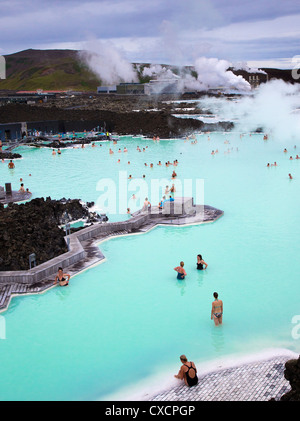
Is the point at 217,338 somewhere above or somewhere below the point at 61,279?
below

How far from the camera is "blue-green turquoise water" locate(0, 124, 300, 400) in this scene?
9.33 meters

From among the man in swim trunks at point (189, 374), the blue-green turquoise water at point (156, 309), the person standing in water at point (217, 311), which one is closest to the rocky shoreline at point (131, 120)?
the blue-green turquoise water at point (156, 309)

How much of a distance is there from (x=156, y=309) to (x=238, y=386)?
3.93 m

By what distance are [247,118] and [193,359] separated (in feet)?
182

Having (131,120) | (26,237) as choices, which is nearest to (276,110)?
(131,120)

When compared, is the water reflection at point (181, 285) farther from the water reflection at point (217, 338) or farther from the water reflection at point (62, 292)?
the water reflection at point (62, 292)

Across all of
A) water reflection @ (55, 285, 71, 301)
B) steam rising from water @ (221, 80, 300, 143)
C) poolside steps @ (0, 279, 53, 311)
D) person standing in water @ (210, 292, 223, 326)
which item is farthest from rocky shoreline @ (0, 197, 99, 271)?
steam rising from water @ (221, 80, 300, 143)

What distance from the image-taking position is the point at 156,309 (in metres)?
11.9

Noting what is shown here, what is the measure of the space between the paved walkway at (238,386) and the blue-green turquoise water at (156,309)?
0.80m

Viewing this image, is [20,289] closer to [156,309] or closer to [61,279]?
[61,279]

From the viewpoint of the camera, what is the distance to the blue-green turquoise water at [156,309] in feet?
30.6

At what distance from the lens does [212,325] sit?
10.9 meters

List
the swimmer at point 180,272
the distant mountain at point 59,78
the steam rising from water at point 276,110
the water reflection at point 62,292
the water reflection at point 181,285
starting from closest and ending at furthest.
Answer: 1. the water reflection at point 62,292
2. the water reflection at point 181,285
3. the swimmer at point 180,272
4. the steam rising from water at point 276,110
5. the distant mountain at point 59,78
